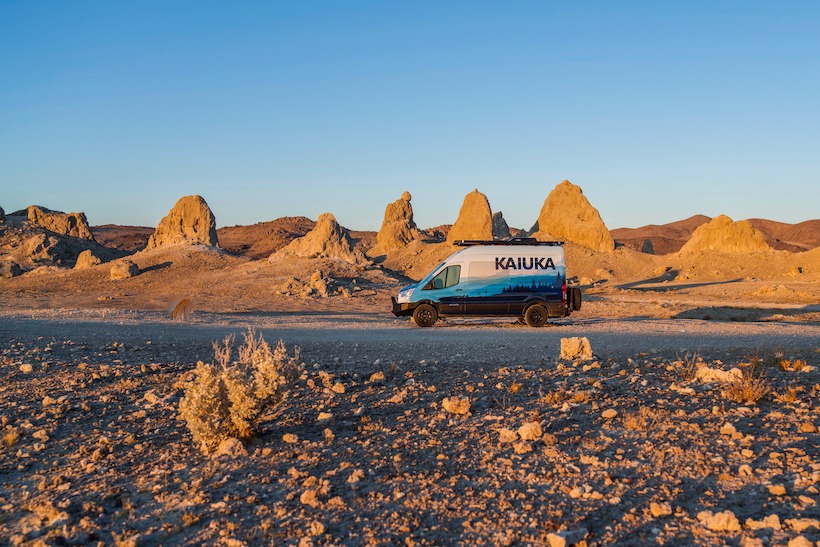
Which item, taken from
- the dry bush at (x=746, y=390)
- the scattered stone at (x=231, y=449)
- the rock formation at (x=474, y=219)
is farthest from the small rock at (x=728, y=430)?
the rock formation at (x=474, y=219)

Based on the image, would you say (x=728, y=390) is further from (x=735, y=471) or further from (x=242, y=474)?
(x=242, y=474)

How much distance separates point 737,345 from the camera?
13242 mm

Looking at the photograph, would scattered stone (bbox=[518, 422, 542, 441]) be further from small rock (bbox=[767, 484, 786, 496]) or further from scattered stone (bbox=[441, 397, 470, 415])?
small rock (bbox=[767, 484, 786, 496])

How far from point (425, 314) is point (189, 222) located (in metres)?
40.8

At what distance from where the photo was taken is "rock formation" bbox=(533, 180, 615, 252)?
65125 mm

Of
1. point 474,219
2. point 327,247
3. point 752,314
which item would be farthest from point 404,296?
point 474,219

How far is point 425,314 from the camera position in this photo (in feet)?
63.8

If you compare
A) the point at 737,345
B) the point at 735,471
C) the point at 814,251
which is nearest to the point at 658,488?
the point at 735,471

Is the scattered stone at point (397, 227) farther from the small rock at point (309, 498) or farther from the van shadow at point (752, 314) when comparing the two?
the small rock at point (309, 498)

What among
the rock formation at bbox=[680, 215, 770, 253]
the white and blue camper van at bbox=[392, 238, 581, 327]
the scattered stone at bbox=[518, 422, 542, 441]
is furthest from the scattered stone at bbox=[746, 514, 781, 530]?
the rock formation at bbox=[680, 215, 770, 253]

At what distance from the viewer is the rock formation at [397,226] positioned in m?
67.6

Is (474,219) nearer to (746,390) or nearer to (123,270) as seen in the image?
(123,270)

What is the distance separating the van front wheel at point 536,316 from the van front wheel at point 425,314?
2.79 metres

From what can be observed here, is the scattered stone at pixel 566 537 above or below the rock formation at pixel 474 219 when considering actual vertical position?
below
